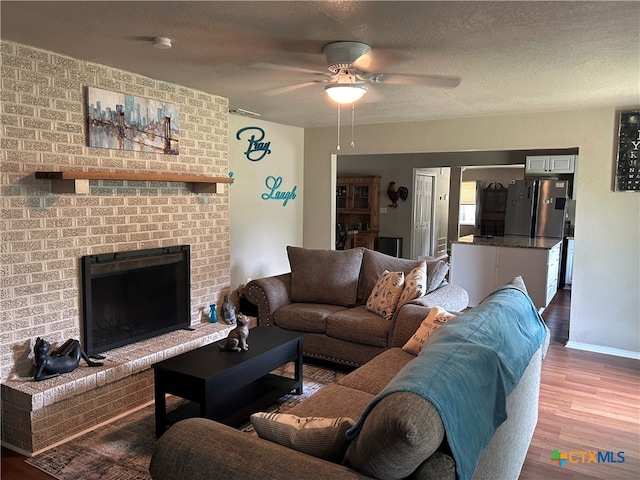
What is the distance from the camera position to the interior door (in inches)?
370

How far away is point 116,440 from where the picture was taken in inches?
113

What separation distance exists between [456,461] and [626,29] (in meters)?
2.24

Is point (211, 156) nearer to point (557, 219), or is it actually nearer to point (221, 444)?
point (221, 444)

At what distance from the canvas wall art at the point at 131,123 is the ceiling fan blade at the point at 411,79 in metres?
1.62

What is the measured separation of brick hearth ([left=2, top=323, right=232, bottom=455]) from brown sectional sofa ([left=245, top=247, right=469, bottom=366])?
1018mm

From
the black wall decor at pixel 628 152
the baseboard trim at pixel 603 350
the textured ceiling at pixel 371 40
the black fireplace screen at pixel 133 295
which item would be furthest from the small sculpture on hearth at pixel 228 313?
the black wall decor at pixel 628 152

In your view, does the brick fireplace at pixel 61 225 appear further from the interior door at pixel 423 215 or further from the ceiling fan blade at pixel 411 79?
the interior door at pixel 423 215

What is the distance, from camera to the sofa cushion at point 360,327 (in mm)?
3725

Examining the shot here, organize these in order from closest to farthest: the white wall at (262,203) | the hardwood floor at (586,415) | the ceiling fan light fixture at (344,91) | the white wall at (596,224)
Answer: the hardwood floor at (586,415), the ceiling fan light fixture at (344,91), the white wall at (596,224), the white wall at (262,203)

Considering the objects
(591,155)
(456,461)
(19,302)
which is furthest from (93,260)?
(591,155)

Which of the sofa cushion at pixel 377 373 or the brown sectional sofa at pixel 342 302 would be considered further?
the brown sectional sofa at pixel 342 302

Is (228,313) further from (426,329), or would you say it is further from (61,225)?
(426,329)

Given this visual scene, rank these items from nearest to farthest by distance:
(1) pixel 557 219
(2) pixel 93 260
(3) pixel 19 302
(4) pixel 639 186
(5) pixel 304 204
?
(3) pixel 19 302 < (2) pixel 93 260 < (4) pixel 639 186 < (5) pixel 304 204 < (1) pixel 557 219

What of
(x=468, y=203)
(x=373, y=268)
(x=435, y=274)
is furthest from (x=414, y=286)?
(x=468, y=203)
